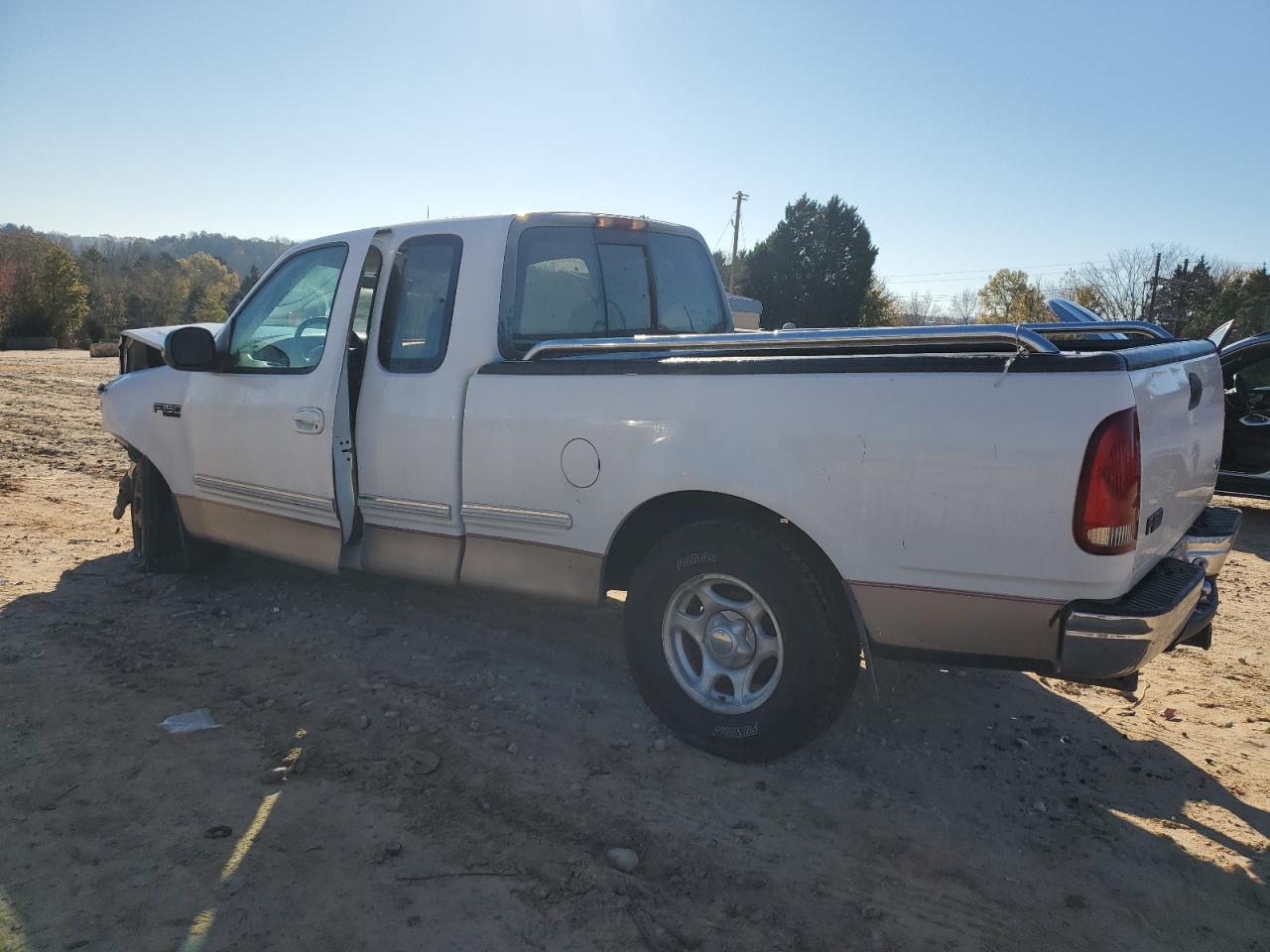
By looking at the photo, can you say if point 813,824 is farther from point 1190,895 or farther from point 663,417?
point 663,417

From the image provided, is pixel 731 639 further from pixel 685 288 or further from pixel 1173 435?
pixel 685 288

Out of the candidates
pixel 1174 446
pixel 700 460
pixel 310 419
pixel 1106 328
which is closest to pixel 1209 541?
pixel 1174 446

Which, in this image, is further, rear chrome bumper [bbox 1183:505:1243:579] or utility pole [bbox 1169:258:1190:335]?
utility pole [bbox 1169:258:1190:335]

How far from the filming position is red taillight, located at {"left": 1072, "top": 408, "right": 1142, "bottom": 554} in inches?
104

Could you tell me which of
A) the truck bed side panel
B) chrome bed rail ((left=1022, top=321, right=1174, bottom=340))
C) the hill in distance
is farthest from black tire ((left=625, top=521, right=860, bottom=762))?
the hill in distance

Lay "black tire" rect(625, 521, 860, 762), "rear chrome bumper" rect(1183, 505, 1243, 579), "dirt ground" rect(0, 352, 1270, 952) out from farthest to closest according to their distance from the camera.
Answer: "rear chrome bumper" rect(1183, 505, 1243, 579) < "black tire" rect(625, 521, 860, 762) < "dirt ground" rect(0, 352, 1270, 952)

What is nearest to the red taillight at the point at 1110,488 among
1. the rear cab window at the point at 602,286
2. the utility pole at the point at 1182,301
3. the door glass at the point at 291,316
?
the rear cab window at the point at 602,286

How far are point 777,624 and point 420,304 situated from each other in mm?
2370

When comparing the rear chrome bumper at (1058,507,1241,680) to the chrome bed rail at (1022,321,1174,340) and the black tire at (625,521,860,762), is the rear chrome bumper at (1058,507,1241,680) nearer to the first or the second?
the black tire at (625,521,860,762)

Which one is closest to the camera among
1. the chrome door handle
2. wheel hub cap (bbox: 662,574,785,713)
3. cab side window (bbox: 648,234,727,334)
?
wheel hub cap (bbox: 662,574,785,713)

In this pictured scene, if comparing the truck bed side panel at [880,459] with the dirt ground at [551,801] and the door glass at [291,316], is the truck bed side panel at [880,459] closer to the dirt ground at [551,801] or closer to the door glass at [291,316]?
the dirt ground at [551,801]

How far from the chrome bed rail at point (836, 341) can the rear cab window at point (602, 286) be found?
0.38 m

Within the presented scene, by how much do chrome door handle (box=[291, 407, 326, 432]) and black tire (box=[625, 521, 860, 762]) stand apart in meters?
1.92

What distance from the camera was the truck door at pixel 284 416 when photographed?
4461 millimetres
